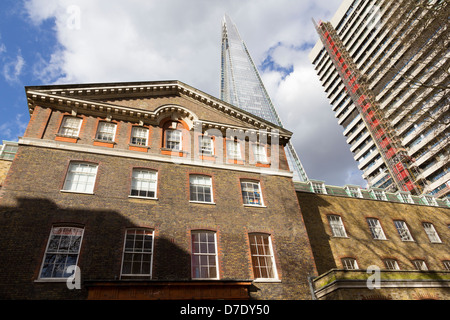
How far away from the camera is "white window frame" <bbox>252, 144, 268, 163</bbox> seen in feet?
66.3

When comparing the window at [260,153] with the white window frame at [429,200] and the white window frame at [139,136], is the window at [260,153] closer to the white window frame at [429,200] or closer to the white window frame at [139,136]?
the white window frame at [139,136]

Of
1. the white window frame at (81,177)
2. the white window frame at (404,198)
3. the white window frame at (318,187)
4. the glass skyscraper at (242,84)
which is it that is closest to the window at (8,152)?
the white window frame at (81,177)

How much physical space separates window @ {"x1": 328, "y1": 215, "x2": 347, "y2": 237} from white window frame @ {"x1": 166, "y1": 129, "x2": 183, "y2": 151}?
41.6ft

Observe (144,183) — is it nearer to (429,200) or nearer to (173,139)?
(173,139)

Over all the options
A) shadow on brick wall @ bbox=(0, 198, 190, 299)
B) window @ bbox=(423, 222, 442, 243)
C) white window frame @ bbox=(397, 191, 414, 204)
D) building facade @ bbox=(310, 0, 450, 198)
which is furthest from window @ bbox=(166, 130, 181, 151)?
building facade @ bbox=(310, 0, 450, 198)

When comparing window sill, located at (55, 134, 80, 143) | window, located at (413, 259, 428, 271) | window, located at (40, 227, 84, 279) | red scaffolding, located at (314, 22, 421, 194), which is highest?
red scaffolding, located at (314, 22, 421, 194)

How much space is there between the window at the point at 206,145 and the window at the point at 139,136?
11.7ft

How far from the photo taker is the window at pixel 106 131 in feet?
56.5

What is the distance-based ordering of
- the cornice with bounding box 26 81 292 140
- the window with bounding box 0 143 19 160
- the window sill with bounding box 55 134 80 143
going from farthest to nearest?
the window with bounding box 0 143 19 160, the cornice with bounding box 26 81 292 140, the window sill with bounding box 55 134 80 143

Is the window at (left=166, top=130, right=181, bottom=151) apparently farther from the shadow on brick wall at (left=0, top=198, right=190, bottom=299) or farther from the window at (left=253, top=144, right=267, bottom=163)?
the shadow on brick wall at (left=0, top=198, right=190, bottom=299)

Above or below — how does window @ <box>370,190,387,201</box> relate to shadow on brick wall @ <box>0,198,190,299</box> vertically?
above
